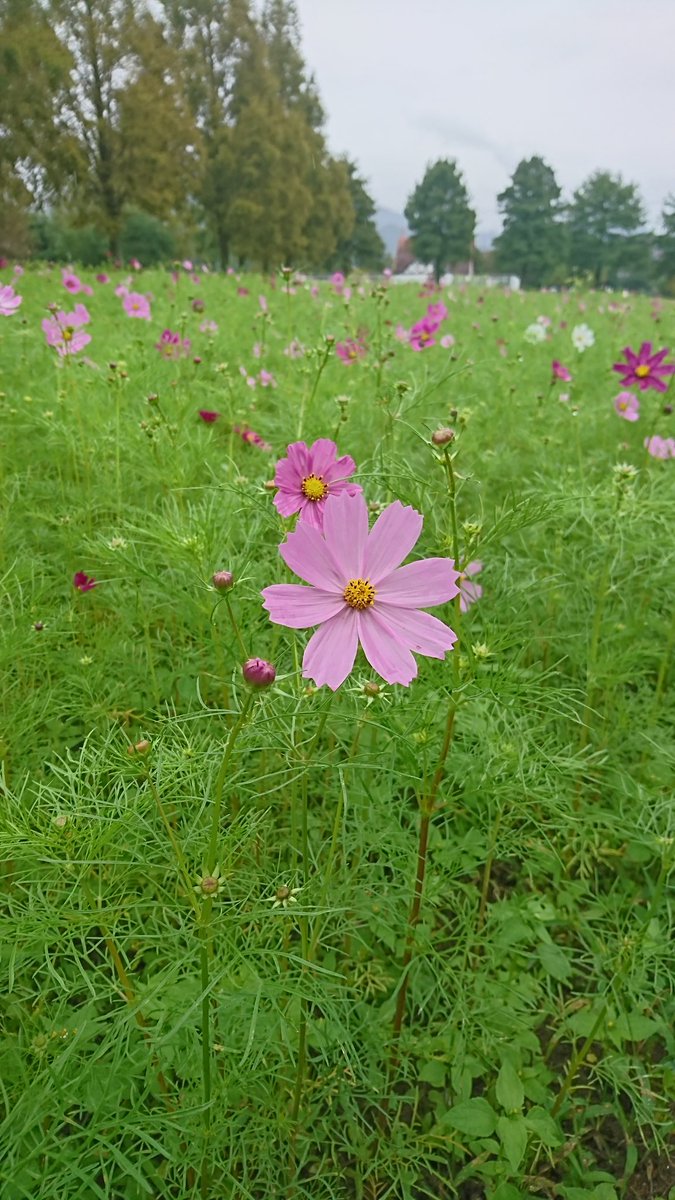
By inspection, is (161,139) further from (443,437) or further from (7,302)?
(443,437)

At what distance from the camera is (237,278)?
7.14 m

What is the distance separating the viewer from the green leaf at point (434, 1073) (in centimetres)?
100

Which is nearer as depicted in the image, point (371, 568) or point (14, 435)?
point (371, 568)

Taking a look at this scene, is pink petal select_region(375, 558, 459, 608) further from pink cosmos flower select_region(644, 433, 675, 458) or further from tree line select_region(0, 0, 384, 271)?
tree line select_region(0, 0, 384, 271)

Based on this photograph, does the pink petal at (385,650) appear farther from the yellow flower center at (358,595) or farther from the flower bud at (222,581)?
the flower bud at (222,581)

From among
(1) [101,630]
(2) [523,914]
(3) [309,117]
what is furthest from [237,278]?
(3) [309,117]

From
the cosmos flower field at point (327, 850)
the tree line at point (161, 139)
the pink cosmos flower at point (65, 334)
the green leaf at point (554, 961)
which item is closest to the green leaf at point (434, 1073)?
the cosmos flower field at point (327, 850)

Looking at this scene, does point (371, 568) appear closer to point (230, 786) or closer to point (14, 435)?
point (230, 786)

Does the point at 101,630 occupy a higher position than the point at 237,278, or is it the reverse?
the point at 237,278

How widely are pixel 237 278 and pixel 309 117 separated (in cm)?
1443

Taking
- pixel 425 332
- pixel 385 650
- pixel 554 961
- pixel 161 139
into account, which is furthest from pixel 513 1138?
pixel 161 139

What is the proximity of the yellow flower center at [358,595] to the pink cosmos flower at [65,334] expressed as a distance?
1455 millimetres

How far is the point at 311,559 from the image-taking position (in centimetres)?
64

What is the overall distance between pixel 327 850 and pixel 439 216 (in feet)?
103
